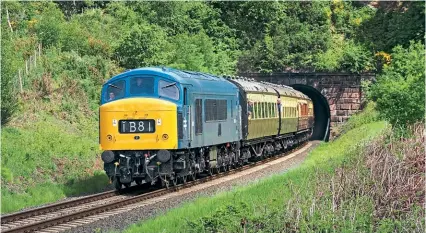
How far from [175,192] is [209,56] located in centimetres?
2259

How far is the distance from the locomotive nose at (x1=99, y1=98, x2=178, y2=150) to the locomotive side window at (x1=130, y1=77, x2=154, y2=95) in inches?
11.7

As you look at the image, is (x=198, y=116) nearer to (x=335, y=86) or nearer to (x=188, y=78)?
(x=188, y=78)

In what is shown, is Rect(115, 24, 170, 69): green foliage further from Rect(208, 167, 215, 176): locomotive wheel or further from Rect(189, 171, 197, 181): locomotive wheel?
Rect(189, 171, 197, 181): locomotive wheel

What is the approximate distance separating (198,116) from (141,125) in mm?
2066

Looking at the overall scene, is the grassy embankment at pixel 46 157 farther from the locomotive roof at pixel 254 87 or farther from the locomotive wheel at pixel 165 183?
the locomotive roof at pixel 254 87

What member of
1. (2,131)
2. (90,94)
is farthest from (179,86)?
(90,94)

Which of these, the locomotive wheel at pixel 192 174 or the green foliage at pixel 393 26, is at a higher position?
the green foliage at pixel 393 26

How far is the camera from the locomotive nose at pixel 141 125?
19.2 meters

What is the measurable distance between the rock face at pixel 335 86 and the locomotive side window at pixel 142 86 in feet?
95.3

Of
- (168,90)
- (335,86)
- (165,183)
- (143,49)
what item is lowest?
(165,183)

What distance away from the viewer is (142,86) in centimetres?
1962

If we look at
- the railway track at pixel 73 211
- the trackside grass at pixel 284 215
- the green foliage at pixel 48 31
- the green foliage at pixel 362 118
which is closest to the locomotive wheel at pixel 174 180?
the railway track at pixel 73 211

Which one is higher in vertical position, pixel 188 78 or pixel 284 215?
pixel 188 78

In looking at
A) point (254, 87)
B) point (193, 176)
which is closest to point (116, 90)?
point (193, 176)
